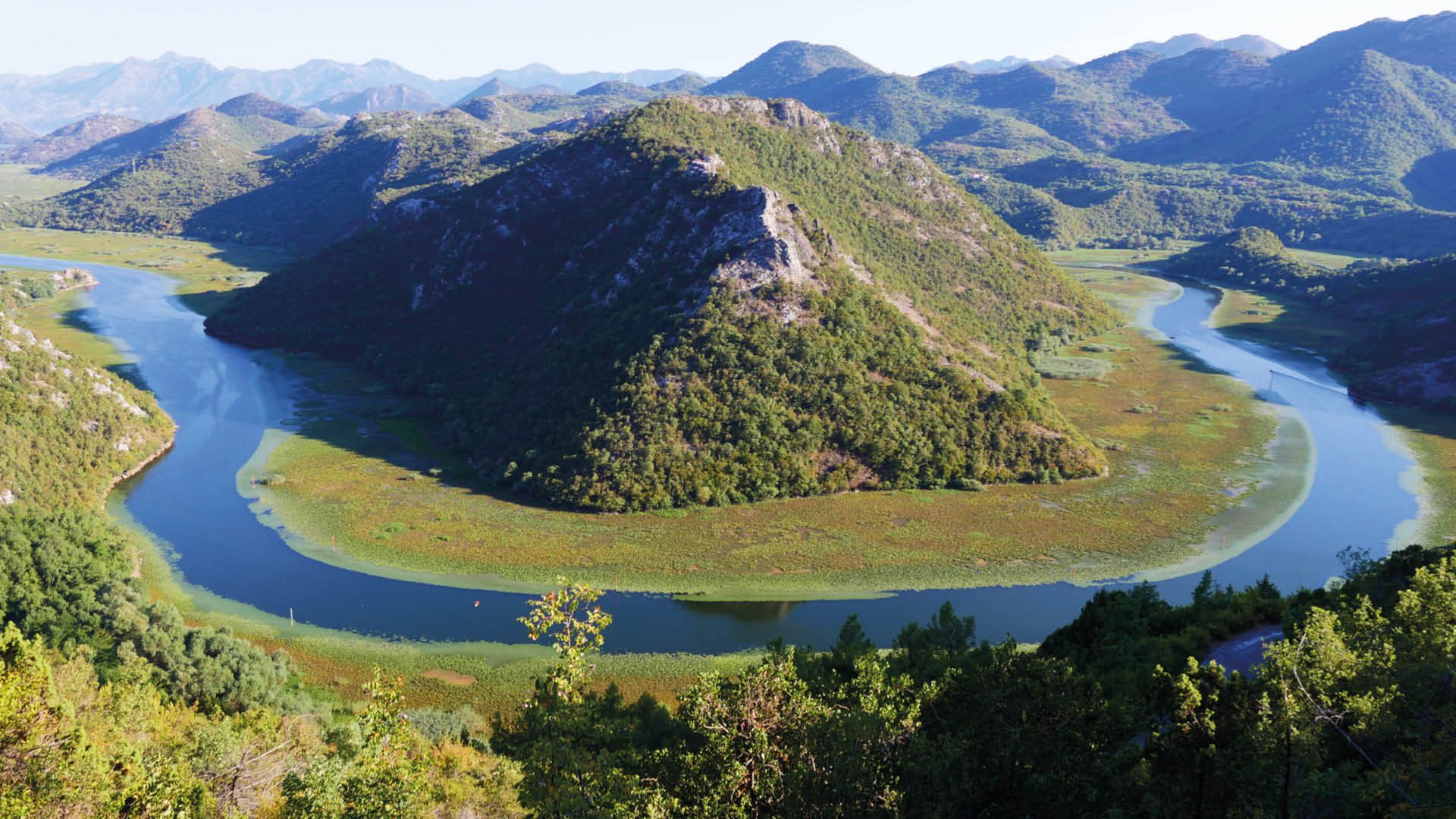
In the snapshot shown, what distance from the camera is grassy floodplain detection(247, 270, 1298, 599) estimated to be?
3433 inches

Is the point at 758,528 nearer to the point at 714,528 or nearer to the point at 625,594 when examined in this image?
the point at 714,528

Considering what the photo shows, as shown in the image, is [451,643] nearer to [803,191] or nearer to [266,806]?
[266,806]

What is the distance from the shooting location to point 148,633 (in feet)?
205

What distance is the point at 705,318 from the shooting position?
11881 cm

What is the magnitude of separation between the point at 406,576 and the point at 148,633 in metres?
25.7

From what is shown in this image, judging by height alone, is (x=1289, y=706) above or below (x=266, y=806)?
above

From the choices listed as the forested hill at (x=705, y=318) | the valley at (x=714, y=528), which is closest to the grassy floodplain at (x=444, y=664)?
the valley at (x=714, y=528)

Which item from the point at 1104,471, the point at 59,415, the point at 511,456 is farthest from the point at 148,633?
the point at 1104,471

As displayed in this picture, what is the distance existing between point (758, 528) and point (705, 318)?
116 ft

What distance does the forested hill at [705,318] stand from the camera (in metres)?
108

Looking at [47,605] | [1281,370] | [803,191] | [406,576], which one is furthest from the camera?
[1281,370]

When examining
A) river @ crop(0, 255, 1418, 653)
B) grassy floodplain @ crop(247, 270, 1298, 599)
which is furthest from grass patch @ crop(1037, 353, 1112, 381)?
river @ crop(0, 255, 1418, 653)

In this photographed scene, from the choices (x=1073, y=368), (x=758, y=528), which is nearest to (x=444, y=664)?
(x=758, y=528)

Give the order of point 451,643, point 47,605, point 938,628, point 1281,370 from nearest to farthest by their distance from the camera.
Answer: point 938,628 < point 47,605 < point 451,643 < point 1281,370
